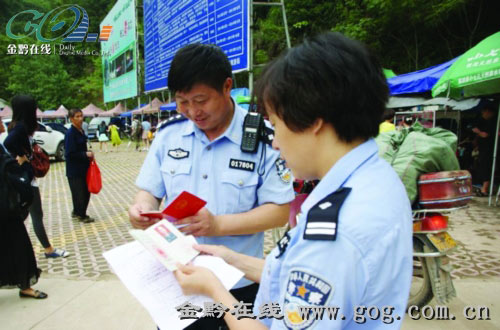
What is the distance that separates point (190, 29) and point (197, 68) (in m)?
7.08

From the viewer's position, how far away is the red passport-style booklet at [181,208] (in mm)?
1159

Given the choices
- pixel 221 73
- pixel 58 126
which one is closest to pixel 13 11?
pixel 58 126

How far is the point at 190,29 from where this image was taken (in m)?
7.81

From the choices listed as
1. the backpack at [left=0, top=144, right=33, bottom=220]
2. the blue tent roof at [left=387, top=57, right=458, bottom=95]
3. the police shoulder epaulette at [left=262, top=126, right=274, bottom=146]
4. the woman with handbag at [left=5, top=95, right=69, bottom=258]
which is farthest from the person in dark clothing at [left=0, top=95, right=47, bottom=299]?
the blue tent roof at [left=387, top=57, right=458, bottom=95]

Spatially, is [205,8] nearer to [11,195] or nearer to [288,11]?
[11,195]

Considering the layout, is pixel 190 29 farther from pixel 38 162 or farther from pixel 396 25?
pixel 396 25

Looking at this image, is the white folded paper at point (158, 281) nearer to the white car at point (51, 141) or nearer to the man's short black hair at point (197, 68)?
the man's short black hair at point (197, 68)

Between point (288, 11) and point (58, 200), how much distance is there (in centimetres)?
1058

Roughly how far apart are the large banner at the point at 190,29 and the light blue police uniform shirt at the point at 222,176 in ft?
14.6

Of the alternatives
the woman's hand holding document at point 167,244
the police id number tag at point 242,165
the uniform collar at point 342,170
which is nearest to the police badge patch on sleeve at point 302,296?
the uniform collar at point 342,170

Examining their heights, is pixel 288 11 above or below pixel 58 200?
above

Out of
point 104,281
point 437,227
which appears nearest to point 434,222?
point 437,227

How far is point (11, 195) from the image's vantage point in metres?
2.82

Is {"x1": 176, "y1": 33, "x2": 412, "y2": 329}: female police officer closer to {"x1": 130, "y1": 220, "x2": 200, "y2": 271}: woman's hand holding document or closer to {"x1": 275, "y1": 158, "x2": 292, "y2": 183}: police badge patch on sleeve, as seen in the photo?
{"x1": 130, "y1": 220, "x2": 200, "y2": 271}: woman's hand holding document
